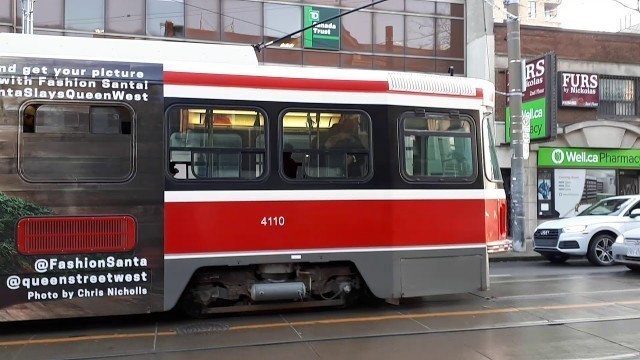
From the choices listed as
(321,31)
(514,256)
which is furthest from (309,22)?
(514,256)

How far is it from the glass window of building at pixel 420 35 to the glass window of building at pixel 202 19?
7.12 meters

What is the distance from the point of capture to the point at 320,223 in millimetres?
6723

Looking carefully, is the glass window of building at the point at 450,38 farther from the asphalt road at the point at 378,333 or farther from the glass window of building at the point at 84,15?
the asphalt road at the point at 378,333

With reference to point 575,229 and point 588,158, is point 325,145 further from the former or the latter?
point 588,158

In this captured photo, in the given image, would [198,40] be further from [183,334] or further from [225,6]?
[183,334]

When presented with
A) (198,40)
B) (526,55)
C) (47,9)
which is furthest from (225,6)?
(526,55)

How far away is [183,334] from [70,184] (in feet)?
6.78

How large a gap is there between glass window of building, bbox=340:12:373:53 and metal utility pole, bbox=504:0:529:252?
22.5ft

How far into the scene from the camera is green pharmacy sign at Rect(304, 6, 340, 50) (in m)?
19.9

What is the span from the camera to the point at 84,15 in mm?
17984

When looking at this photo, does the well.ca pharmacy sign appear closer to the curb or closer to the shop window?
the shop window

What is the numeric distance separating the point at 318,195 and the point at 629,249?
7239mm

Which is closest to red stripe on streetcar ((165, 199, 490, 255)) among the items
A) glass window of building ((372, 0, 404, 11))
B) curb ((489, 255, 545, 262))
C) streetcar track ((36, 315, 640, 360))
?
streetcar track ((36, 315, 640, 360))

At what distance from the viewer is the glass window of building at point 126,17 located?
18.2 meters
